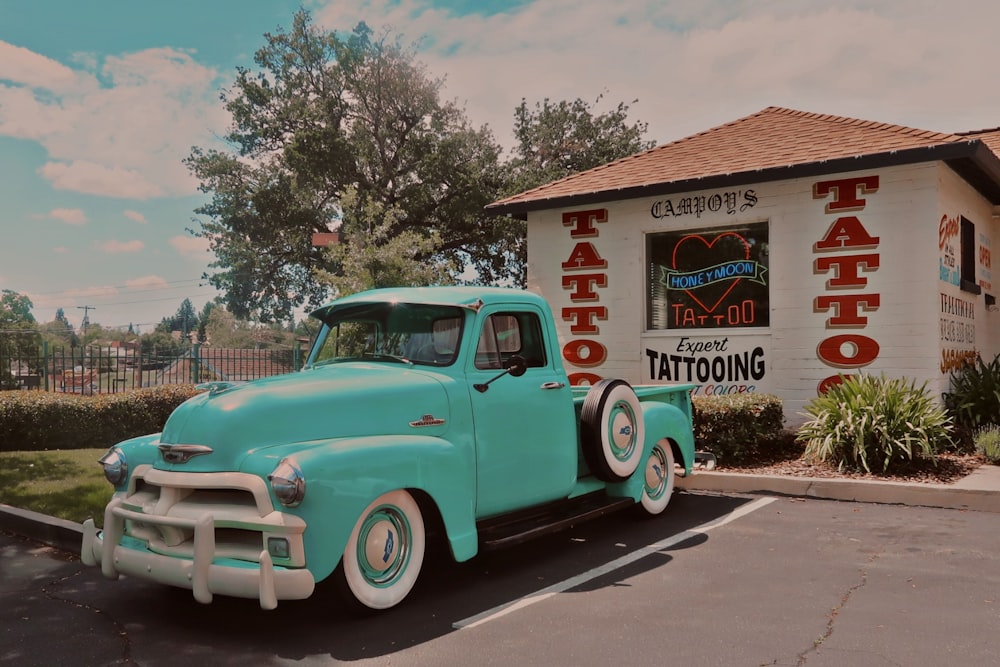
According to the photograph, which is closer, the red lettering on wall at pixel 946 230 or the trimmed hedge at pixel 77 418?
the red lettering on wall at pixel 946 230

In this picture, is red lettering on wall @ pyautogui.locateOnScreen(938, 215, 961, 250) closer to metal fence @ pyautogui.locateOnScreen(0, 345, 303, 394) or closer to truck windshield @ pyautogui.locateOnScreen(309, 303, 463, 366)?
truck windshield @ pyautogui.locateOnScreen(309, 303, 463, 366)

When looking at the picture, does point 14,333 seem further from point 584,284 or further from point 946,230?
point 946,230

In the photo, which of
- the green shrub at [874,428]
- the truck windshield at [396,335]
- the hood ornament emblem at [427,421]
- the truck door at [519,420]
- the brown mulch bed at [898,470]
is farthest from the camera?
the green shrub at [874,428]

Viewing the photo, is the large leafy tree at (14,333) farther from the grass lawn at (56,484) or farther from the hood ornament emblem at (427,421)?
the hood ornament emblem at (427,421)

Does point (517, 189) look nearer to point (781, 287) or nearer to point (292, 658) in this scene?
point (781, 287)

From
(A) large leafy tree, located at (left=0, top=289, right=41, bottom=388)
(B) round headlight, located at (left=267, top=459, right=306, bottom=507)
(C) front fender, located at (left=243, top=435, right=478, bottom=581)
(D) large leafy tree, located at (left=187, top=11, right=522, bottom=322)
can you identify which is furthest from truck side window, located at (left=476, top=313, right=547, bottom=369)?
(D) large leafy tree, located at (left=187, top=11, right=522, bottom=322)

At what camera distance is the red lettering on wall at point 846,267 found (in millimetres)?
10320

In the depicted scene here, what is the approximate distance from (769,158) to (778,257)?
1426 mm

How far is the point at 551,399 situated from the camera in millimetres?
5902

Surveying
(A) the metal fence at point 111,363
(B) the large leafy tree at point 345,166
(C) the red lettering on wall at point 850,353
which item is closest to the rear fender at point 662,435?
(C) the red lettering on wall at point 850,353

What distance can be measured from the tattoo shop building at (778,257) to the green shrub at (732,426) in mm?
1500

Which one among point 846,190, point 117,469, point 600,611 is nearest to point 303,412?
point 117,469

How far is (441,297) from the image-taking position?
18.2ft

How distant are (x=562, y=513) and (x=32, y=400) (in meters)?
9.23
